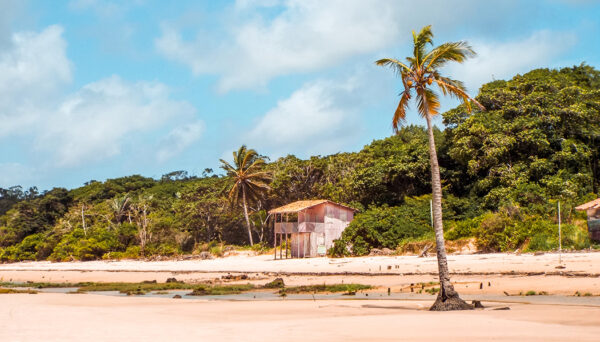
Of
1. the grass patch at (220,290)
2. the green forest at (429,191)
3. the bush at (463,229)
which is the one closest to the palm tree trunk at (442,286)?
the grass patch at (220,290)

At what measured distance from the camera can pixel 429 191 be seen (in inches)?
1618

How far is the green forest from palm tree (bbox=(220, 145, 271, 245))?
0.78 ft

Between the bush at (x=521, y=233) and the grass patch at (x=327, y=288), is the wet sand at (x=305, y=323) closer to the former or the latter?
the grass patch at (x=327, y=288)

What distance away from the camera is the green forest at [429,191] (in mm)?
30156

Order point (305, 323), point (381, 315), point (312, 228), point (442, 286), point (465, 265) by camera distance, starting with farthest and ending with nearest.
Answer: point (312, 228) < point (465, 265) < point (442, 286) < point (381, 315) < point (305, 323)

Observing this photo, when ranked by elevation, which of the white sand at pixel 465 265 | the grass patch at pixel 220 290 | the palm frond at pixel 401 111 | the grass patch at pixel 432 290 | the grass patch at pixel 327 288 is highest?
the palm frond at pixel 401 111

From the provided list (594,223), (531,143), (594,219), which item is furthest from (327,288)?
(531,143)

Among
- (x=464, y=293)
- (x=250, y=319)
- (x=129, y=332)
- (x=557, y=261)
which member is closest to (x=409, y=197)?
(x=557, y=261)

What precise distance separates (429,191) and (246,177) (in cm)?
1687

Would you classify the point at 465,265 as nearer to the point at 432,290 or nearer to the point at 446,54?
the point at 432,290

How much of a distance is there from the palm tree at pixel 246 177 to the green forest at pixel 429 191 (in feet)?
0.78

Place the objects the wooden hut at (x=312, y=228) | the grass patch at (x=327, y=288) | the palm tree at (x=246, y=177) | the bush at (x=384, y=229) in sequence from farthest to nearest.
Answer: the palm tree at (x=246, y=177), the wooden hut at (x=312, y=228), the bush at (x=384, y=229), the grass patch at (x=327, y=288)

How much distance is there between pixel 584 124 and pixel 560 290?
23.3 m

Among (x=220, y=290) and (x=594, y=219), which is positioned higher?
(x=594, y=219)
